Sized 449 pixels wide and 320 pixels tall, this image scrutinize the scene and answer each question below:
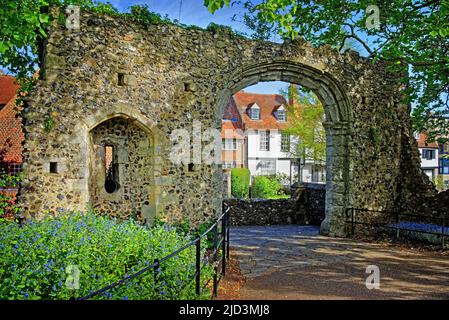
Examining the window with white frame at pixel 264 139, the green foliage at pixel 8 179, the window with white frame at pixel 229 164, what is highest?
the window with white frame at pixel 264 139

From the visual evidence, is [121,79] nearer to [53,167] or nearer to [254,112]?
[53,167]

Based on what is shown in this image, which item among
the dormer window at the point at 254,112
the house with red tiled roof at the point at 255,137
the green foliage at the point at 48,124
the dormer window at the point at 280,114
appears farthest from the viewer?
the dormer window at the point at 280,114

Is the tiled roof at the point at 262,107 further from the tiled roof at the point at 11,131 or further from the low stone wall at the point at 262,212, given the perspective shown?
the low stone wall at the point at 262,212

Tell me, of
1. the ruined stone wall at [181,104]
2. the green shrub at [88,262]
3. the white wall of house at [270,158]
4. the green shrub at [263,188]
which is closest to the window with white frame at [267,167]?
the white wall of house at [270,158]

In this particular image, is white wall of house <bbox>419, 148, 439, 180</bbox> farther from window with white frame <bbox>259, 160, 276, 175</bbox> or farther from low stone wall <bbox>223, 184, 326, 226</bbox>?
low stone wall <bbox>223, 184, 326, 226</bbox>

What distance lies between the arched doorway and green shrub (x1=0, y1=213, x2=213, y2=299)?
9.06 ft

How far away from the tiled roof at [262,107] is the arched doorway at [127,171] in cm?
2431

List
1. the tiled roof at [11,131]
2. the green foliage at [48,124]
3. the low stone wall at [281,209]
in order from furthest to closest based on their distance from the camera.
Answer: the tiled roof at [11,131], the low stone wall at [281,209], the green foliage at [48,124]

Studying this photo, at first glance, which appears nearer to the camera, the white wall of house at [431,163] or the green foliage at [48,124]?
the green foliage at [48,124]

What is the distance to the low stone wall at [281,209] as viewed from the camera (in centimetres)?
1475

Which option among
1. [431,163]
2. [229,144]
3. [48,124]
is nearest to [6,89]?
[229,144]
